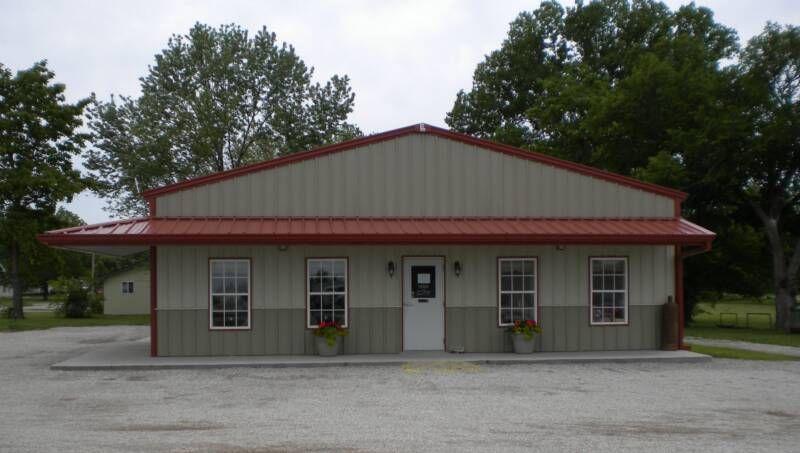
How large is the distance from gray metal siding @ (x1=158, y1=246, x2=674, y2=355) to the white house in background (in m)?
29.6

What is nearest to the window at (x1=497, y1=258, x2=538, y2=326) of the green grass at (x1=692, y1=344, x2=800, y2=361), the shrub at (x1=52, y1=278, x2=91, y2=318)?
the green grass at (x1=692, y1=344, x2=800, y2=361)

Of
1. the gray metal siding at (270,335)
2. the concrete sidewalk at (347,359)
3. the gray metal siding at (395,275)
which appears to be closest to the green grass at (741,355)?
the concrete sidewalk at (347,359)

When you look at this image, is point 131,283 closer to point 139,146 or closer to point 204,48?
point 139,146

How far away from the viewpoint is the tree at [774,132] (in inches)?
1060

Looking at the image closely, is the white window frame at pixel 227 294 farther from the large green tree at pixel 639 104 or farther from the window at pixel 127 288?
the window at pixel 127 288

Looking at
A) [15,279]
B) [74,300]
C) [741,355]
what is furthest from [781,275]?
[74,300]

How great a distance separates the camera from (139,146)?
39.6m

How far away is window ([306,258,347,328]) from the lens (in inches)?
611

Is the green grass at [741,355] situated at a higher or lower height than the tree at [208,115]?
lower

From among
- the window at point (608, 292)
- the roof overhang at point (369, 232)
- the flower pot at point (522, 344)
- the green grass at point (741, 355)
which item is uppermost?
the roof overhang at point (369, 232)

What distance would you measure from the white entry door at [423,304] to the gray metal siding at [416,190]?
1.10 metres

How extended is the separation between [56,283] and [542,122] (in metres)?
25.1

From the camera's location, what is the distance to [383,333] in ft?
51.1

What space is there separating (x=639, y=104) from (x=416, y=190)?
57.8 feet
